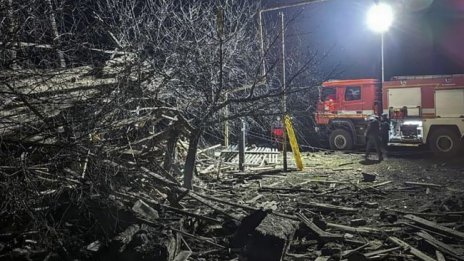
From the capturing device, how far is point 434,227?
6.33 meters

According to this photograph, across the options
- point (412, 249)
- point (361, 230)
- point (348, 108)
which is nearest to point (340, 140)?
point (348, 108)

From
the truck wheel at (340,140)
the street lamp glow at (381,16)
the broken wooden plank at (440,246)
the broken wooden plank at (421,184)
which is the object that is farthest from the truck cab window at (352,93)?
the broken wooden plank at (440,246)

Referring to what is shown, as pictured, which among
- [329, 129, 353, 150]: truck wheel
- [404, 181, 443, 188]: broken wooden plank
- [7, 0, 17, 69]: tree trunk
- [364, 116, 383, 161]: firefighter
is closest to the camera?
[7, 0, 17, 69]: tree trunk

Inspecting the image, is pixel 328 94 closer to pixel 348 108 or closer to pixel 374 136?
pixel 348 108

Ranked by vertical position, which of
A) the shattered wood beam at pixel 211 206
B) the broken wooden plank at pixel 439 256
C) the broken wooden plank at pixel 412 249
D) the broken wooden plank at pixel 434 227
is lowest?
the broken wooden plank at pixel 439 256

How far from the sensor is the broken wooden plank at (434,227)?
6.00m

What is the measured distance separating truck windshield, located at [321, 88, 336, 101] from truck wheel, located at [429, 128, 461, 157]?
449 centimetres

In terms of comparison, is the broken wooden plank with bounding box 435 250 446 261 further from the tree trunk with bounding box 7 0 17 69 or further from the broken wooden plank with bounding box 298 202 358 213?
the tree trunk with bounding box 7 0 17 69

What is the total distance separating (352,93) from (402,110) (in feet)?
7.51

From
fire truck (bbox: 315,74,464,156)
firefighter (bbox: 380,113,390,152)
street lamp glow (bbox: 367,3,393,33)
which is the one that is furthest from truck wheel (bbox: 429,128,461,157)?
street lamp glow (bbox: 367,3,393,33)

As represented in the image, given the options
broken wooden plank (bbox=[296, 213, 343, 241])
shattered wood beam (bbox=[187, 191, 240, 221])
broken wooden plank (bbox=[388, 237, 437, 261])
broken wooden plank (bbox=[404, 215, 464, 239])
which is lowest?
broken wooden plank (bbox=[388, 237, 437, 261])

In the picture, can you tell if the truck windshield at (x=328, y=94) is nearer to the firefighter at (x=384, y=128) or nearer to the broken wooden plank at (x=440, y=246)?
the firefighter at (x=384, y=128)

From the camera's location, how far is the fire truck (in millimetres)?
14922

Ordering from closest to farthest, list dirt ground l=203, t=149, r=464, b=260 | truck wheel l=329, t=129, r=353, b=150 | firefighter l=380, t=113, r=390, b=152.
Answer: dirt ground l=203, t=149, r=464, b=260 → firefighter l=380, t=113, r=390, b=152 → truck wheel l=329, t=129, r=353, b=150
